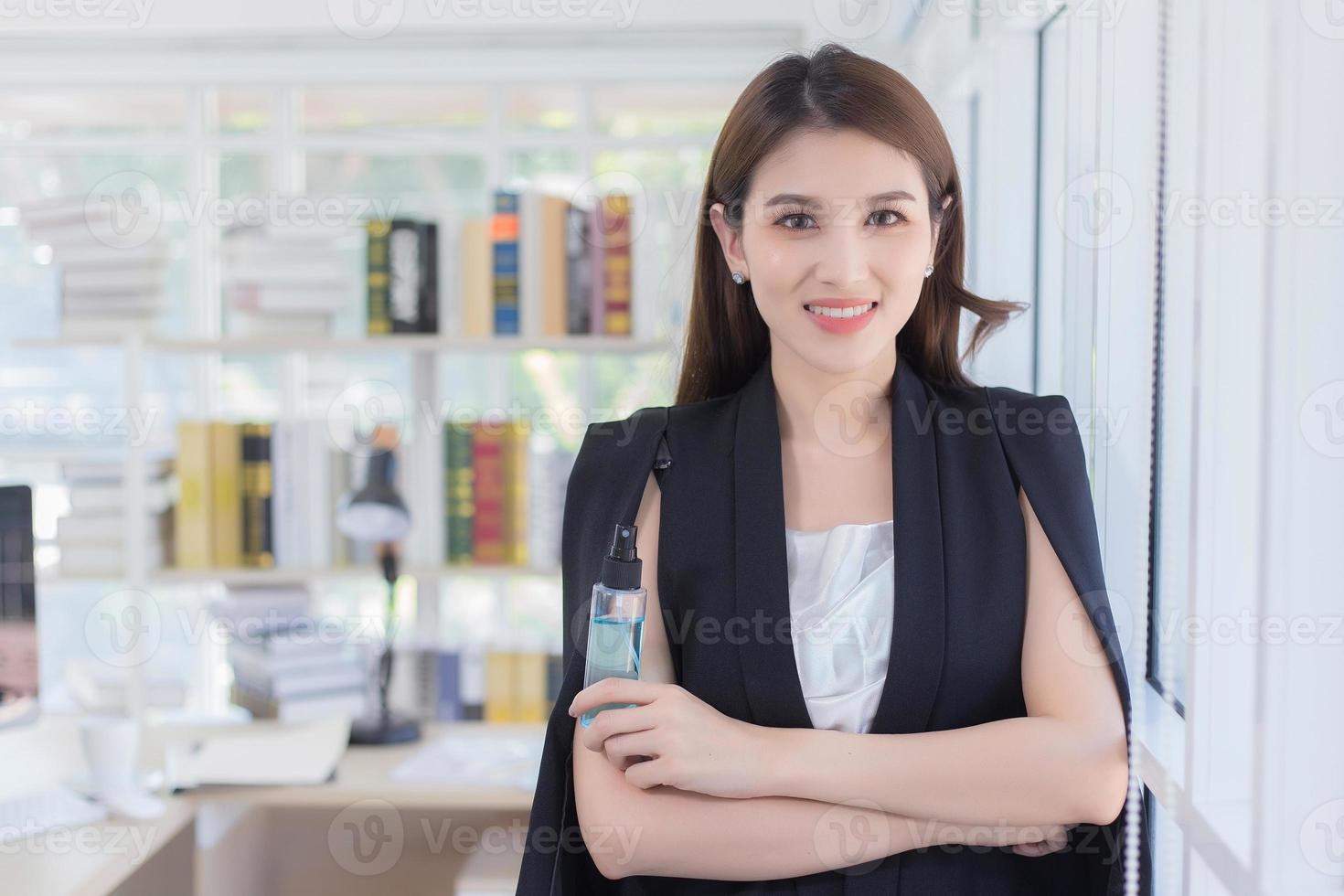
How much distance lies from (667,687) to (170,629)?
3027mm

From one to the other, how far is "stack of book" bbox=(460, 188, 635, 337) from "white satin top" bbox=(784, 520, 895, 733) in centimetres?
152

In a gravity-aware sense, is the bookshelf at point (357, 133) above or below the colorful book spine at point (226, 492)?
above

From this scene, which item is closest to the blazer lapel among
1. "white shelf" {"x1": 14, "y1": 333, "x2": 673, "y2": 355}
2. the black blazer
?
the black blazer

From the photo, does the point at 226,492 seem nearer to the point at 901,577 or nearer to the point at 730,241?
the point at 730,241

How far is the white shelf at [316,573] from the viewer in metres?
2.58

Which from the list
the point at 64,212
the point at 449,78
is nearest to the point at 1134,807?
the point at 64,212

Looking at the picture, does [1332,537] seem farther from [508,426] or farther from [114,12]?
[114,12]

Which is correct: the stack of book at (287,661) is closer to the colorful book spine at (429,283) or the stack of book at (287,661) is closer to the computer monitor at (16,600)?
the computer monitor at (16,600)

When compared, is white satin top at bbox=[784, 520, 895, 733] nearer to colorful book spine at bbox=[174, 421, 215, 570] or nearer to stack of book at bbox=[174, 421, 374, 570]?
stack of book at bbox=[174, 421, 374, 570]

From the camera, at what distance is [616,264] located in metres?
2.62

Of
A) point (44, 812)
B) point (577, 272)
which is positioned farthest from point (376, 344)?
point (44, 812)

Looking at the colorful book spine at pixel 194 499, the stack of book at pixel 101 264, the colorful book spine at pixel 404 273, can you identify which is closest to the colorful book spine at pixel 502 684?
the colorful book spine at pixel 194 499

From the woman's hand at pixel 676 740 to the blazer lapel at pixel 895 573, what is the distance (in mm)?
74

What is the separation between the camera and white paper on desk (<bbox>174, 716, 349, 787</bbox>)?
88.7 inches
